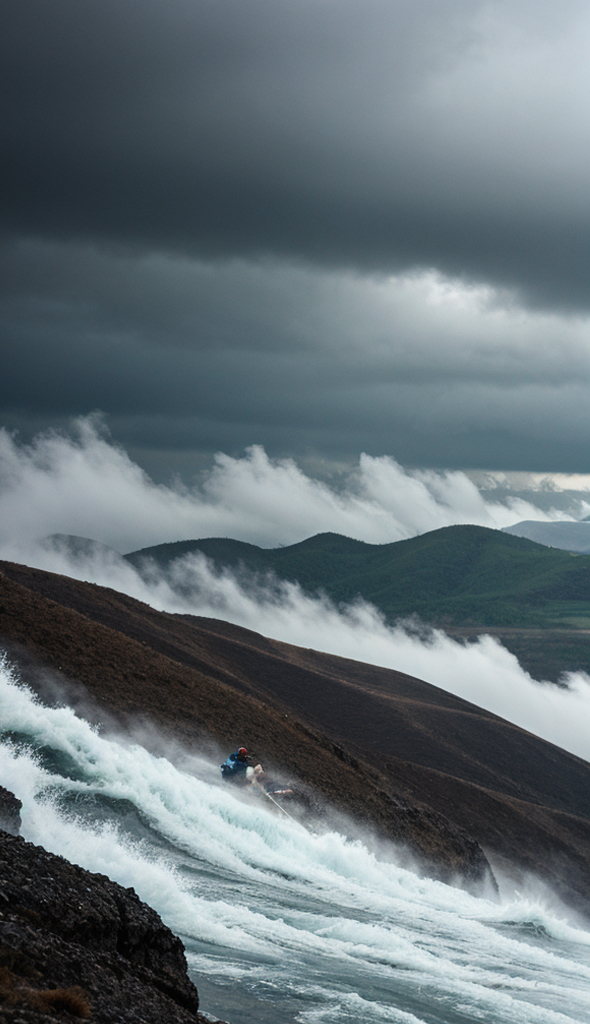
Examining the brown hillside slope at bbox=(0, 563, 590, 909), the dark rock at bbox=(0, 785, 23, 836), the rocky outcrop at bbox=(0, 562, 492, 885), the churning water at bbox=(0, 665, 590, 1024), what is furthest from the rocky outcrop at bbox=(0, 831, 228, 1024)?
the brown hillside slope at bbox=(0, 563, 590, 909)

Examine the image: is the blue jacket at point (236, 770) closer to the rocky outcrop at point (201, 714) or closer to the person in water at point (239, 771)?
the person in water at point (239, 771)

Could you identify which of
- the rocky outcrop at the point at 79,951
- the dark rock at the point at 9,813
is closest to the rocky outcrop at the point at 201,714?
the dark rock at the point at 9,813

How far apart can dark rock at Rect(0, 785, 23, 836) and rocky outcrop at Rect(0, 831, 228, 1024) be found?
5.17 m

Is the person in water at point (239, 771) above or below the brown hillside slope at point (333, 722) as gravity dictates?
below

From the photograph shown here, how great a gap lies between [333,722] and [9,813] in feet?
260

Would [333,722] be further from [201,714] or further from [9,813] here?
[9,813]

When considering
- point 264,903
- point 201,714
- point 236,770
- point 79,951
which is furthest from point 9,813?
point 201,714

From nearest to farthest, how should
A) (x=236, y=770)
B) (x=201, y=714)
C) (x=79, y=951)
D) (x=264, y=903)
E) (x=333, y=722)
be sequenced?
(x=79, y=951) → (x=264, y=903) → (x=236, y=770) → (x=201, y=714) → (x=333, y=722)

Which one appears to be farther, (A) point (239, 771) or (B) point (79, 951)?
(A) point (239, 771)

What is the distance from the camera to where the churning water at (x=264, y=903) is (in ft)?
67.4

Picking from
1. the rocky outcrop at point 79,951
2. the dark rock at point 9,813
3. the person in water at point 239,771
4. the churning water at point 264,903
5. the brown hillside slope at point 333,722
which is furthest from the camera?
the brown hillside slope at point 333,722

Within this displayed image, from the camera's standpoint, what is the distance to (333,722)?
97.9 m

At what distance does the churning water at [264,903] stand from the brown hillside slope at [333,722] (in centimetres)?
826

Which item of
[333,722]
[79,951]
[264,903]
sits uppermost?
[333,722]
